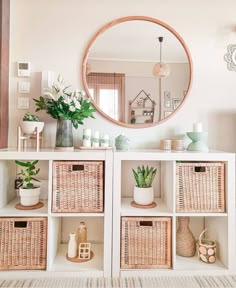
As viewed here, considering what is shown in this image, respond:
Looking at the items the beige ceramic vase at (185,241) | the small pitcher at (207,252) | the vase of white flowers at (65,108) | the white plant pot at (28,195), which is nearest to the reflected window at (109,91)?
the vase of white flowers at (65,108)

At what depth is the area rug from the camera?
4.44 ft

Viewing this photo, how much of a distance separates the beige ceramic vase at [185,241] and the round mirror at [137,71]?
0.77 meters

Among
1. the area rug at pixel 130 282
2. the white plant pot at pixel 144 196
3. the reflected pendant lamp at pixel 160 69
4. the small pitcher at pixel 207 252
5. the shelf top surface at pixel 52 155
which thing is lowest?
the area rug at pixel 130 282

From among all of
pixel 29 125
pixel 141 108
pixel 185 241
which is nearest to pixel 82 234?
pixel 185 241

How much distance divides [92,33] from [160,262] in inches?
67.3

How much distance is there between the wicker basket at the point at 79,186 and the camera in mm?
1436

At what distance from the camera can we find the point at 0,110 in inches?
63.6

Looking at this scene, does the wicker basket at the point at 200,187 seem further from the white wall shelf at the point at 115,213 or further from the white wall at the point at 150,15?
the white wall at the point at 150,15

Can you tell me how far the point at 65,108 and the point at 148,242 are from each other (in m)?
1.03

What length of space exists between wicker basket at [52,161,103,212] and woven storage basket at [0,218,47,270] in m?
0.18

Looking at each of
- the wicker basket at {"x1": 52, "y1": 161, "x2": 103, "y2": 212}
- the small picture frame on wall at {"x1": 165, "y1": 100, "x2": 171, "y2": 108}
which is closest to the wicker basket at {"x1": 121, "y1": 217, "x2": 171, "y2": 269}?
the wicker basket at {"x1": 52, "y1": 161, "x2": 103, "y2": 212}

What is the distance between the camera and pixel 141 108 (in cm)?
180

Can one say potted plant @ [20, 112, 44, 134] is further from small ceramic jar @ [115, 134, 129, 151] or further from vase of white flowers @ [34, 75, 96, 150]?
small ceramic jar @ [115, 134, 129, 151]

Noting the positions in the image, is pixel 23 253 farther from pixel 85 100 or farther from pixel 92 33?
pixel 92 33
